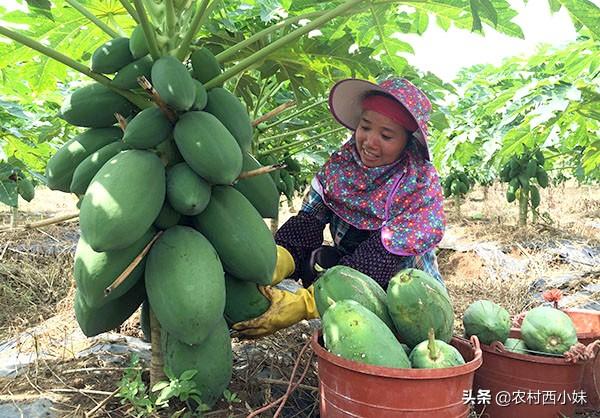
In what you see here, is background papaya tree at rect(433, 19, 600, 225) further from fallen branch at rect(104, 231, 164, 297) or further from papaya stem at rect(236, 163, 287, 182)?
fallen branch at rect(104, 231, 164, 297)

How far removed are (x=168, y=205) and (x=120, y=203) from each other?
0.23 m

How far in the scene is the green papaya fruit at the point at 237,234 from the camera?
155cm

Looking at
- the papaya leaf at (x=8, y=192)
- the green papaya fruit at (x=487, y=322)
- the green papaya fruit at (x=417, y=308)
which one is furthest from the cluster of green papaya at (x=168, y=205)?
the papaya leaf at (x=8, y=192)

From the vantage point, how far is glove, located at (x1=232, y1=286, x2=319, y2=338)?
1883 mm

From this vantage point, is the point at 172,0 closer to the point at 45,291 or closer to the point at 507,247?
the point at 45,291

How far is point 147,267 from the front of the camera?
150cm

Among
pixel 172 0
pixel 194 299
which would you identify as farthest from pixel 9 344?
pixel 172 0

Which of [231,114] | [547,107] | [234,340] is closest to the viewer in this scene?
[231,114]

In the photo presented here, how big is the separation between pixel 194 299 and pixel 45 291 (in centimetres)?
325

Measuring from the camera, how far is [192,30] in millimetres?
1599

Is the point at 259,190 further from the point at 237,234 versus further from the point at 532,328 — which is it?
the point at 532,328

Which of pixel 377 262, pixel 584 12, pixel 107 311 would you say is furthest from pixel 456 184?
pixel 107 311

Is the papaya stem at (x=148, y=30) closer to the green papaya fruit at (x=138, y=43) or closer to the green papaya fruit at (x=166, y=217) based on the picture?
the green papaya fruit at (x=138, y=43)

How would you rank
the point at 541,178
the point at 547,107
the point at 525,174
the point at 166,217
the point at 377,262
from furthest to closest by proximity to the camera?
the point at 525,174
the point at 541,178
the point at 547,107
the point at 377,262
the point at 166,217
